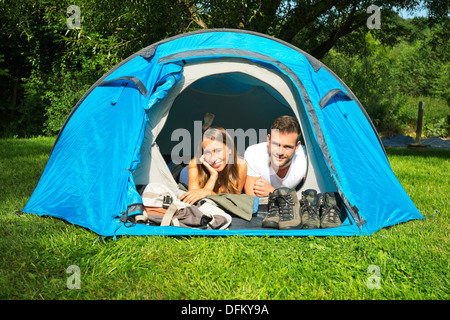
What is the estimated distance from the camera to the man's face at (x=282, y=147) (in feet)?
9.37

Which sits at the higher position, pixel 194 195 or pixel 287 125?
pixel 287 125

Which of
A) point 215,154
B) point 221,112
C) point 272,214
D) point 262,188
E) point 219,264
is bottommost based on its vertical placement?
point 219,264

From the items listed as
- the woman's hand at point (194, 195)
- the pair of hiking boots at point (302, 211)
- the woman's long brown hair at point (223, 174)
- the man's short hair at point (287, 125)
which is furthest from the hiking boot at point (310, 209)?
the woman's hand at point (194, 195)

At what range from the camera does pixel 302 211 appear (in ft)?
8.70

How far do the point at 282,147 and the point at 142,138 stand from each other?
1019mm

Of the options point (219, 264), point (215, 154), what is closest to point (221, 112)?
point (215, 154)

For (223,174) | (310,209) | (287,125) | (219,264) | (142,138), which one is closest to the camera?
(219,264)

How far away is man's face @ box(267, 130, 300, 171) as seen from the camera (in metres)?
2.86

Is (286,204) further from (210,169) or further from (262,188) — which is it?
(210,169)

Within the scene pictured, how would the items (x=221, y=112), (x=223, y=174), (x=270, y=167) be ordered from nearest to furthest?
1. (x=270, y=167)
2. (x=223, y=174)
3. (x=221, y=112)

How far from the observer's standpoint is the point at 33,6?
5.75 metres

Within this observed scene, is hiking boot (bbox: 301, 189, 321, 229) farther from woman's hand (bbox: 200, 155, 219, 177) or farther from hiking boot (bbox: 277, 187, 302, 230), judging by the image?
woman's hand (bbox: 200, 155, 219, 177)

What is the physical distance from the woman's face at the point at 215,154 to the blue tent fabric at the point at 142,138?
0.70 m
